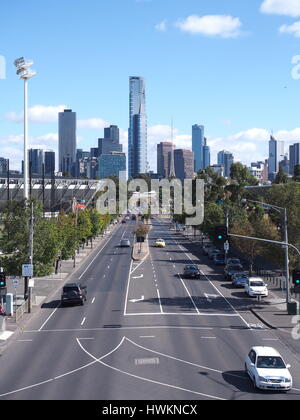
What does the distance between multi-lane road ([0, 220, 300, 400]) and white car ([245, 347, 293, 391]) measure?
0.32 meters

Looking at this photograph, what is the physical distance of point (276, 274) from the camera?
2243 inches

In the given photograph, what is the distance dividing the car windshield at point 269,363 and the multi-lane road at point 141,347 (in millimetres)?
853

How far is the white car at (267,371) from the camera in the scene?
800 inches

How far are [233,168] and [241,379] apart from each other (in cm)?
6876

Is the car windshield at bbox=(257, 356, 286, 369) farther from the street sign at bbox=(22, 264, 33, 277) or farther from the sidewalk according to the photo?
the street sign at bbox=(22, 264, 33, 277)

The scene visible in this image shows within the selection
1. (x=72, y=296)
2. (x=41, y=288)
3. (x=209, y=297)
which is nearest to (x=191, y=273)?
(x=209, y=297)

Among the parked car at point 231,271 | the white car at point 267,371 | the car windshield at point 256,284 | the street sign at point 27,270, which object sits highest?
the street sign at point 27,270

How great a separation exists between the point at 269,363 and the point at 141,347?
7.60 meters

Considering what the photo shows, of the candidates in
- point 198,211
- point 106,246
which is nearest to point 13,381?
point 106,246

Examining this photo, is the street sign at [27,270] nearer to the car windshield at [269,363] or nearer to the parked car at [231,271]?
the parked car at [231,271]

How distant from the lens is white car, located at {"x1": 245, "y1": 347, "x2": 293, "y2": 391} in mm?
20328

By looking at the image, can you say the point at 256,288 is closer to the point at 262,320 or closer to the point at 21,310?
the point at 262,320

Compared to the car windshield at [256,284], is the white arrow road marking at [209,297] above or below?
below

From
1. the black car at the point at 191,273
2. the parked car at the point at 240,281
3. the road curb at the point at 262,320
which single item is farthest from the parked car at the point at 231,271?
the road curb at the point at 262,320
